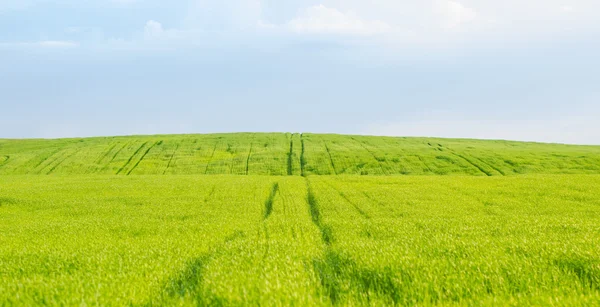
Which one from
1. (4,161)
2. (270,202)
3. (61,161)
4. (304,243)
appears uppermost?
(304,243)

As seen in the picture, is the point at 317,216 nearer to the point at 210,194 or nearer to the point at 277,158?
the point at 210,194

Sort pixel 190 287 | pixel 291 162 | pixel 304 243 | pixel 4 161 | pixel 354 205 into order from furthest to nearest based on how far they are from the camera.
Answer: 1. pixel 4 161
2. pixel 291 162
3. pixel 354 205
4. pixel 304 243
5. pixel 190 287

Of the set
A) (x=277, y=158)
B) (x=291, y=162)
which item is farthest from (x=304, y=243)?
(x=277, y=158)

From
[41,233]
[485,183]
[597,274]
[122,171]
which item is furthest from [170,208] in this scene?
[122,171]

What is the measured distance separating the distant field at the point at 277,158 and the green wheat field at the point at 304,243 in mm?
16117

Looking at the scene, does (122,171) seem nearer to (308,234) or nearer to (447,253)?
(308,234)

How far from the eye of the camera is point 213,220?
22.0m

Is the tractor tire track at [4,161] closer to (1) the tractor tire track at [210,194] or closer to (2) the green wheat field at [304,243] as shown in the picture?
(2) the green wheat field at [304,243]

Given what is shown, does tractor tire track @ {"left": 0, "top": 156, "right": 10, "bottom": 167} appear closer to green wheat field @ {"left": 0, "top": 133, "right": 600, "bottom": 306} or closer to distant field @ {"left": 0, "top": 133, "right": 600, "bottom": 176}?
distant field @ {"left": 0, "top": 133, "right": 600, "bottom": 176}

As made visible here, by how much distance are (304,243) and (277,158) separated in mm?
51575

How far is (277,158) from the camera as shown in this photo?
66125 mm

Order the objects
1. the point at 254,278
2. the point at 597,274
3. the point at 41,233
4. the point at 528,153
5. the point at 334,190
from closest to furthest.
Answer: the point at 254,278 → the point at 597,274 → the point at 41,233 → the point at 334,190 → the point at 528,153

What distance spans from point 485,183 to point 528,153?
113 ft

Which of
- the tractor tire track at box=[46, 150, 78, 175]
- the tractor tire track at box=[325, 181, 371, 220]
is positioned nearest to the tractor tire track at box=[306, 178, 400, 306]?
the tractor tire track at box=[325, 181, 371, 220]
